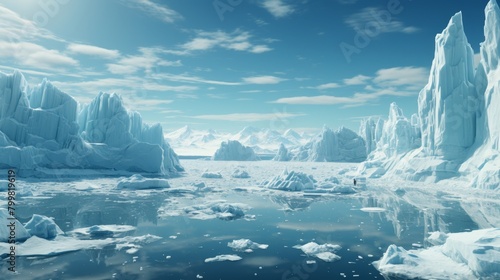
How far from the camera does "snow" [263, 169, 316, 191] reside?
108ft

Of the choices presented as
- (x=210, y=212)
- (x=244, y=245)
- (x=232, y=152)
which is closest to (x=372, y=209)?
(x=210, y=212)

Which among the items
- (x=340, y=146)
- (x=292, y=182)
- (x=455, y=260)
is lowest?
(x=455, y=260)

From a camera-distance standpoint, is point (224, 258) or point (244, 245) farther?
point (244, 245)

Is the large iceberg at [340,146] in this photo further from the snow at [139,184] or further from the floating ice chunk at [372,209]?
the floating ice chunk at [372,209]

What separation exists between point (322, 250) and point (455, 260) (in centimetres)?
420

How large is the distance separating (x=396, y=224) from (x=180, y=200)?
48.9 feet

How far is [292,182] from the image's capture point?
33188mm

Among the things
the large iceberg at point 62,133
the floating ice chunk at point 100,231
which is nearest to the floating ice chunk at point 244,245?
the floating ice chunk at point 100,231

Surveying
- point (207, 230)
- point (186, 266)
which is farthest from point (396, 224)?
point (186, 266)

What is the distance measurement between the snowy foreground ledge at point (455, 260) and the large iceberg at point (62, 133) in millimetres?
37734

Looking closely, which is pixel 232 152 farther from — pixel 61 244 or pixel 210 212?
pixel 61 244

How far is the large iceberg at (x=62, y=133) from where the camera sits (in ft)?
128

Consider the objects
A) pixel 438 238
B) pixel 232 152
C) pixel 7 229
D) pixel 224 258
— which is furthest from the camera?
pixel 232 152

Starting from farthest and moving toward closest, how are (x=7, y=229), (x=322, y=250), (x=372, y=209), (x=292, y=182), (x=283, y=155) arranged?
1. (x=283, y=155)
2. (x=292, y=182)
3. (x=372, y=209)
4. (x=7, y=229)
5. (x=322, y=250)
